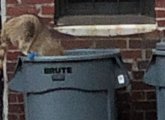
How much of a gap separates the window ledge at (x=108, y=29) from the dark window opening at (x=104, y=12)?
0.27 ft

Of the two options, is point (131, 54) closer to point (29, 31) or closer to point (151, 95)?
point (151, 95)

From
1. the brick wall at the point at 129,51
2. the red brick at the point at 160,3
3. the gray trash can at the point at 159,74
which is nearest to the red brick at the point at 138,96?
the brick wall at the point at 129,51

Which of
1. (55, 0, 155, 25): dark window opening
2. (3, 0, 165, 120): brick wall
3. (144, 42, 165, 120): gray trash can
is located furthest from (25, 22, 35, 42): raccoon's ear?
(144, 42, 165, 120): gray trash can

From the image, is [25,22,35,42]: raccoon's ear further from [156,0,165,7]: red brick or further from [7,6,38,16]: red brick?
[156,0,165,7]: red brick

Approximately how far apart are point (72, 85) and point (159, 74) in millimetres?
613

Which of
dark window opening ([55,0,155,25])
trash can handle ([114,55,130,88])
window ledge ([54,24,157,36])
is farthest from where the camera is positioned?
dark window opening ([55,0,155,25])

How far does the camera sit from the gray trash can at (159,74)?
457cm

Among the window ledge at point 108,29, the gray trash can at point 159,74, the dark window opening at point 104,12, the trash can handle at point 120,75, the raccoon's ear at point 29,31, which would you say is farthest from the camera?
the dark window opening at point 104,12

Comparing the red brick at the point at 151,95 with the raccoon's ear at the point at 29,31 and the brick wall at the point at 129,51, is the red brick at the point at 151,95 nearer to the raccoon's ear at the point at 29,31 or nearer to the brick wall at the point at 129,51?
the brick wall at the point at 129,51

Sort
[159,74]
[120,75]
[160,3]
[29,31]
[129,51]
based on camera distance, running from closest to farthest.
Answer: [159,74], [120,75], [29,31], [160,3], [129,51]

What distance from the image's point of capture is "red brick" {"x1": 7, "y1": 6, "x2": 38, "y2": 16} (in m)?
5.59

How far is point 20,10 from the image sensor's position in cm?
560

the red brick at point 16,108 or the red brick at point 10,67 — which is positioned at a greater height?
the red brick at point 10,67

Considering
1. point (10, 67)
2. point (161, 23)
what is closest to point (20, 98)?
point (10, 67)
